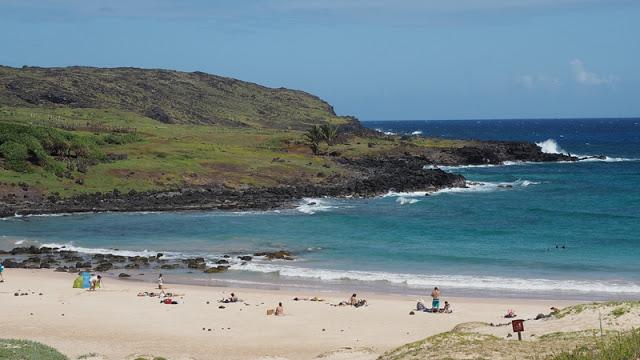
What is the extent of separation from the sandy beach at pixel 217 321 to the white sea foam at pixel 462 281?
326 cm

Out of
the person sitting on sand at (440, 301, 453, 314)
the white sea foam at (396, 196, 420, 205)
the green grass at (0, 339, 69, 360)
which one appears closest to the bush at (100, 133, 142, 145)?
the white sea foam at (396, 196, 420, 205)

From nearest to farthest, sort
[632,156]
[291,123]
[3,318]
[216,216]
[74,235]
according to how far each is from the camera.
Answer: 1. [3,318]
2. [74,235]
3. [216,216]
4. [632,156]
5. [291,123]

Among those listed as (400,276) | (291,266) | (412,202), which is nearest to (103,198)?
(412,202)

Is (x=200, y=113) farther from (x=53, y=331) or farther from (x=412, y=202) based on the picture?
(x=53, y=331)

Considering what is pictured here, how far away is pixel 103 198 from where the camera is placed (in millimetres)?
72875

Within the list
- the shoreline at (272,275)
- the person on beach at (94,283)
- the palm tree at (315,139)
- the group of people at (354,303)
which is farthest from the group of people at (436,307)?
the palm tree at (315,139)

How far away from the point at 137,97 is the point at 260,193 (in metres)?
92.8

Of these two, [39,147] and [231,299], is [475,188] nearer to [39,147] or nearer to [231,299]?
[39,147]

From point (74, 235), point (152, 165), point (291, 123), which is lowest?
point (74, 235)

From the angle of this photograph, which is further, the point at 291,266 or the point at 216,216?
the point at 216,216

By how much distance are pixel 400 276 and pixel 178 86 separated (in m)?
159

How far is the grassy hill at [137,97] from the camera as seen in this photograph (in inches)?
5463

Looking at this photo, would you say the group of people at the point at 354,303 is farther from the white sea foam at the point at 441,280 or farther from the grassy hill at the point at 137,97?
the grassy hill at the point at 137,97

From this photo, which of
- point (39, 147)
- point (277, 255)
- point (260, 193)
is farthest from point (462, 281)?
point (39, 147)
